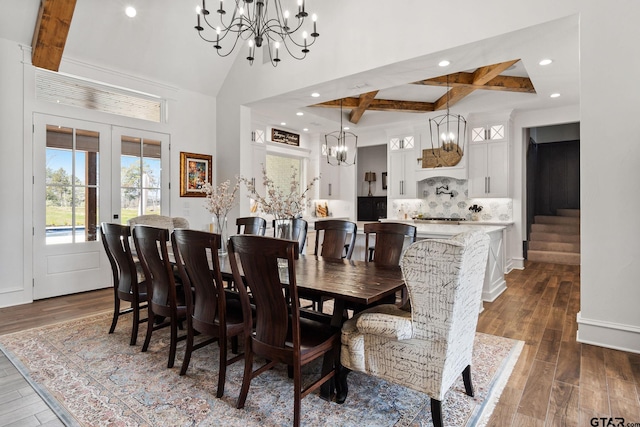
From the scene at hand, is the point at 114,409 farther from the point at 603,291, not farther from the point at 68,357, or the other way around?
the point at 603,291

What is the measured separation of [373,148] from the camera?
1069cm

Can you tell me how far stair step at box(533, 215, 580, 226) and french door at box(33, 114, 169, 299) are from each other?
8452 mm

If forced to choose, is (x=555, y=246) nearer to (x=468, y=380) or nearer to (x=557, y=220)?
(x=557, y=220)

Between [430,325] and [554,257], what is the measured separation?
6811mm

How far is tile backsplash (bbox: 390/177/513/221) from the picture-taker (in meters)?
6.84

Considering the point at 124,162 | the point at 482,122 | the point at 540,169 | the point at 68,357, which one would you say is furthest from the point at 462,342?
the point at 540,169

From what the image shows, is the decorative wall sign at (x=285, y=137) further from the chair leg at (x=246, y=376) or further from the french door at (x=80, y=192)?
the chair leg at (x=246, y=376)

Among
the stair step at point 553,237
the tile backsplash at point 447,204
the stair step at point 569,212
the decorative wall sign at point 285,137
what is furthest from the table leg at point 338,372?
the stair step at point 569,212

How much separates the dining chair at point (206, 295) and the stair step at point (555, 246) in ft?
23.7

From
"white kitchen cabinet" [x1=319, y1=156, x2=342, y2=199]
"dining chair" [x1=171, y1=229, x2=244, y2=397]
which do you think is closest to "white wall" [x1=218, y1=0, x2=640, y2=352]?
"dining chair" [x1=171, y1=229, x2=244, y2=397]

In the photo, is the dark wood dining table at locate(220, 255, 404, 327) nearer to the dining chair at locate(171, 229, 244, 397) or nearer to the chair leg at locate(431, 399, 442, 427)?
the dining chair at locate(171, 229, 244, 397)

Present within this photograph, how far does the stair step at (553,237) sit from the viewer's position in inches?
288

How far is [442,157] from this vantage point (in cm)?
699

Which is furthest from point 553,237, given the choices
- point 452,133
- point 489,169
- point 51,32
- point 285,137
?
point 51,32
